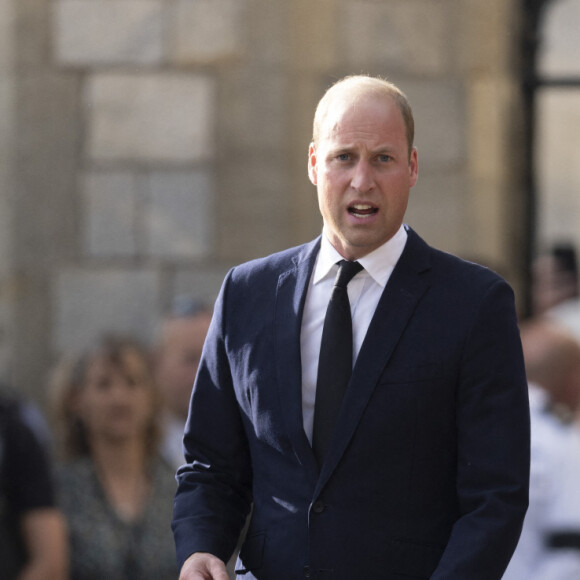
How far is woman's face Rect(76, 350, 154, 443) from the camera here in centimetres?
485

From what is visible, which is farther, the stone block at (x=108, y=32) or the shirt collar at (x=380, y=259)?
the stone block at (x=108, y=32)

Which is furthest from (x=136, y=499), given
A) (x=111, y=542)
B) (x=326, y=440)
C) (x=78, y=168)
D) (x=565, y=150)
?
(x=565, y=150)

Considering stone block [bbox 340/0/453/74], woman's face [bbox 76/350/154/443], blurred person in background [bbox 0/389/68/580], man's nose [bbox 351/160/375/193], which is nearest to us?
man's nose [bbox 351/160/375/193]

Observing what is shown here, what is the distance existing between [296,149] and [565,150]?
135cm

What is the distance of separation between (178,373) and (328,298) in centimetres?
248

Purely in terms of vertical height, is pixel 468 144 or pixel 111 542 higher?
pixel 468 144

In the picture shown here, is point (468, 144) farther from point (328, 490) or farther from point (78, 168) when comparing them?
point (328, 490)

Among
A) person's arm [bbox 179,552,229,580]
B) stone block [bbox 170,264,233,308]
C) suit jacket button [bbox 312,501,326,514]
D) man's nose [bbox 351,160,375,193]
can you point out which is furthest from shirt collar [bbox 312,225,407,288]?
stone block [bbox 170,264,233,308]

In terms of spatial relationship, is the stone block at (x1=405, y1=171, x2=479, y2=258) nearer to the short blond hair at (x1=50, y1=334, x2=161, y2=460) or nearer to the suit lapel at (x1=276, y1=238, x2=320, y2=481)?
the short blond hair at (x1=50, y1=334, x2=161, y2=460)

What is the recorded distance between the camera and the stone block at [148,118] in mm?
5988

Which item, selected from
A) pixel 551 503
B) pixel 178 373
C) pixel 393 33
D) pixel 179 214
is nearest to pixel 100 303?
pixel 179 214

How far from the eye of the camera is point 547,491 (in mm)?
4246

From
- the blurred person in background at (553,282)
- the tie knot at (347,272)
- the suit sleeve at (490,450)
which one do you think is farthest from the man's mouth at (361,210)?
the blurred person in background at (553,282)

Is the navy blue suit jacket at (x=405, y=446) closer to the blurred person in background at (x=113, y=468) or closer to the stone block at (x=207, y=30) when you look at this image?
the blurred person in background at (x=113, y=468)
